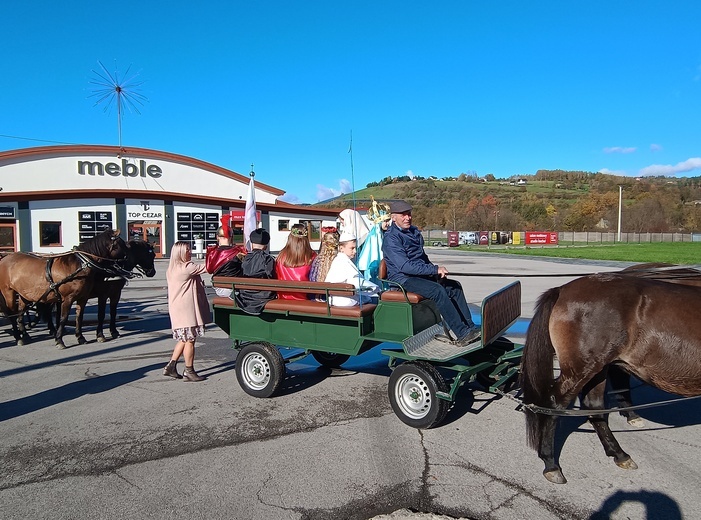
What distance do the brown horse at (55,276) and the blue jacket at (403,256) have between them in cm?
574

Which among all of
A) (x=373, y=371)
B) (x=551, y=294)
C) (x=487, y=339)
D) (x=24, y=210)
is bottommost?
(x=373, y=371)

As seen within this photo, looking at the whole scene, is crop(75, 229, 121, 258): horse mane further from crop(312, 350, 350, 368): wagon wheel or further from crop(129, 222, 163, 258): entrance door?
crop(129, 222, 163, 258): entrance door

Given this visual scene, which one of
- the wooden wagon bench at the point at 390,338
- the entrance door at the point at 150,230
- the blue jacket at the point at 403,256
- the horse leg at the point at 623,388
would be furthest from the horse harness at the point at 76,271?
the entrance door at the point at 150,230

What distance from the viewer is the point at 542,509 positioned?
10.9 ft

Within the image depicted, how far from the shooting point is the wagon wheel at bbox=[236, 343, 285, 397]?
18.4ft

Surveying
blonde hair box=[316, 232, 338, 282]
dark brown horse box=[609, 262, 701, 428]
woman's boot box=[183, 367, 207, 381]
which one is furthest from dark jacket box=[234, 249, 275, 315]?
dark brown horse box=[609, 262, 701, 428]

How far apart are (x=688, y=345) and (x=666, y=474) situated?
1.11 metres

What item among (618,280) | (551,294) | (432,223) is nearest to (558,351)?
(551,294)

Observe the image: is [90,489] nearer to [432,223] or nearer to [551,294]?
[551,294]

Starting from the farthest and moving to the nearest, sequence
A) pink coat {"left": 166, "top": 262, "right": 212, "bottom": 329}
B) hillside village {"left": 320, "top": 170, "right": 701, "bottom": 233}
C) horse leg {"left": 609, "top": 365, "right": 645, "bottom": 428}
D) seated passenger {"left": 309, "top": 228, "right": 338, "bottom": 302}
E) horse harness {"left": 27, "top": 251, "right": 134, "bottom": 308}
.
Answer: hillside village {"left": 320, "top": 170, "right": 701, "bottom": 233}
horse harness {"left": 27, "top": 251, "right": 134, "bottom": 308}
pink coat {"left": 166, "top": 262, "right": 212, "bottom": 329}
seated passenger {"left": 309, "top": 228, "right": 338, "bottom": 302}
horse leg {"left": 609, "top": 365, "right": 645, "bottom": 428}

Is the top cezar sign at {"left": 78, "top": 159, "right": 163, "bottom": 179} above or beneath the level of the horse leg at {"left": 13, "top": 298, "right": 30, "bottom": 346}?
above

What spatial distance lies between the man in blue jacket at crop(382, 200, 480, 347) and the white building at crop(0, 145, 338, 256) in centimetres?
2452

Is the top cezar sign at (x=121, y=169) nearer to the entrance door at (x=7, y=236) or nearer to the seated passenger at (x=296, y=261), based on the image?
the entrance door at (x=7, y=236)

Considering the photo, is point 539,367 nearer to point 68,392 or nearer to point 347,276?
point 347,276
